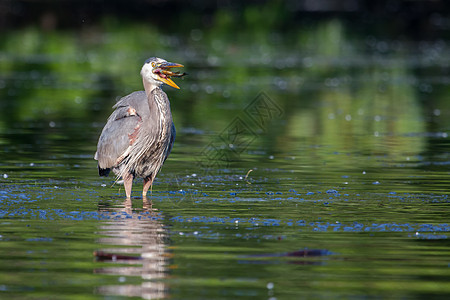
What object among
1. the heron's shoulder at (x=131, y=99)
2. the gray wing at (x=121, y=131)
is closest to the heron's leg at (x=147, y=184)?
the gray wing at (x=121, y=131)

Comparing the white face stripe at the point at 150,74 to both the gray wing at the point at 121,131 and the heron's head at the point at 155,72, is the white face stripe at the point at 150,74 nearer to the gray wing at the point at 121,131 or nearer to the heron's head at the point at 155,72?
the heron's head at the point at 155,72

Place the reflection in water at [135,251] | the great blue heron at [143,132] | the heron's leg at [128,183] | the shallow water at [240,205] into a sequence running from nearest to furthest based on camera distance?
the reflection in water at [135,251], the shallow water at [240,205], the great blue heron at [143,132], the heron's leg at [128,183]

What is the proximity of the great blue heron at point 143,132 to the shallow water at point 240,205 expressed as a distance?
440mm

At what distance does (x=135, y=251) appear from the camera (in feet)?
31.4

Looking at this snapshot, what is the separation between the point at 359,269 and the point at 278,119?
46.7 feet

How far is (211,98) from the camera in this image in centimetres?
2769

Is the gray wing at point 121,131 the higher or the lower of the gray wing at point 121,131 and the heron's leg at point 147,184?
the higher

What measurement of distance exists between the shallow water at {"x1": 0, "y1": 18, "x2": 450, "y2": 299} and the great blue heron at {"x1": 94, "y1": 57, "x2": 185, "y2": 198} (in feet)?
1.44

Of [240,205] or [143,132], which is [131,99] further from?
[240,205]

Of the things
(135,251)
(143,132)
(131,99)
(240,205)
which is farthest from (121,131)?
(135,251)

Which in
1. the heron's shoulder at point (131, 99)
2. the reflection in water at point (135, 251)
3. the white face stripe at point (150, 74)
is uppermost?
the white face stripe at point (150, 74)

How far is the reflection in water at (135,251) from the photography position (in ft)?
27.0

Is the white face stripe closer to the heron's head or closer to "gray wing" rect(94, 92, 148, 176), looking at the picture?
the heron's head

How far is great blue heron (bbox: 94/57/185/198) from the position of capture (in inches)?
512
